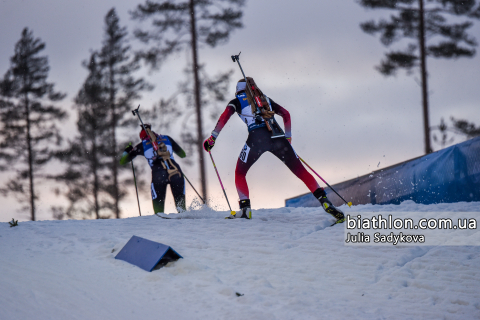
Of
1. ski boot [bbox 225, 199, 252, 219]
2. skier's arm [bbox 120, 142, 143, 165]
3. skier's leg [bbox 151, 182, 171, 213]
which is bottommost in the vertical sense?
ski boot [bbox 225, 199, 252, 219]

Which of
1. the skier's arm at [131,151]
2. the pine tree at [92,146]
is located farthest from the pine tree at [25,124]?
the skier's arm at [131,151]

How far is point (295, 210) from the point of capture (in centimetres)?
876

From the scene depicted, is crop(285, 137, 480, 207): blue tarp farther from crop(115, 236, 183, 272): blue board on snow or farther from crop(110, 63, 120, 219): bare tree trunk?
crop(110, 63, 120, 219): bare tree trunk

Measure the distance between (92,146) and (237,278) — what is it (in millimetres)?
17070

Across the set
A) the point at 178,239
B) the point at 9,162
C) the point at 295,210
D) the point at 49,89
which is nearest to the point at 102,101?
the point at 49,89

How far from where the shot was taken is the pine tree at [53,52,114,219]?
19.9 meters

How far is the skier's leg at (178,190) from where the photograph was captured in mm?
8273

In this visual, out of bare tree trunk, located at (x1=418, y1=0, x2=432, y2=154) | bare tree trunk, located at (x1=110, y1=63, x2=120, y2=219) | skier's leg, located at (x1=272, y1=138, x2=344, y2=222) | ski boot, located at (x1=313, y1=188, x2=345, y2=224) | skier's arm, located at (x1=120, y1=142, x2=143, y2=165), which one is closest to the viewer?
ski boot, located at (x1=313, y1=188, x2=345, y2=224)

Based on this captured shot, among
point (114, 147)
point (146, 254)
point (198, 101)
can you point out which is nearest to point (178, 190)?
point (146, 254)

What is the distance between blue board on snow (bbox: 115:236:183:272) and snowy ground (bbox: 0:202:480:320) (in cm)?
8

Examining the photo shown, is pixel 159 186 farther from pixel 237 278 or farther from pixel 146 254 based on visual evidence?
pixel 237 278

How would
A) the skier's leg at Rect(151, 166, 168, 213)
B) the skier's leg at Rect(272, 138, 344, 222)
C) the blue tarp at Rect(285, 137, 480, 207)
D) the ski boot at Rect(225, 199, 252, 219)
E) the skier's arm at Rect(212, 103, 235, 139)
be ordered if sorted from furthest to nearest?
the skier's leg at Rect(151, 166, 168, 213) → the blue tarp at Rect(285, 137, 480, 207) → the skier's arm at Rect(212, 103, 235, 139) → the ski boot at Rect(225, 199, 252, 219) → the skier's leg at Rect(272, 138, 344, 222)

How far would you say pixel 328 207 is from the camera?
250 inches

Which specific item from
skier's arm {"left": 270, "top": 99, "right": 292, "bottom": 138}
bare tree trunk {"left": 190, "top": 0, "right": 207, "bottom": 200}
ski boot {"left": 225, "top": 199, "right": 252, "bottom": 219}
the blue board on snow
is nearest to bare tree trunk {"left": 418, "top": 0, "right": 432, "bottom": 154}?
bare tree trunk {"left": 190, "top": 0, "right": 207, "bottom": 200}
